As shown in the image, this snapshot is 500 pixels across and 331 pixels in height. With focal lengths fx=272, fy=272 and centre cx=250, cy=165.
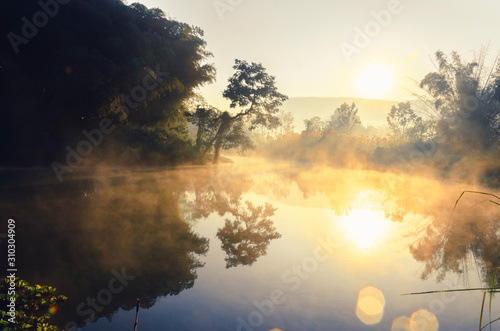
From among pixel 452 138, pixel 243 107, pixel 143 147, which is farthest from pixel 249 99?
pixel 452 138

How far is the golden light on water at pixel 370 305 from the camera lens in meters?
2.74

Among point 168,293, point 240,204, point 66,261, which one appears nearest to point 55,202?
point 66,261

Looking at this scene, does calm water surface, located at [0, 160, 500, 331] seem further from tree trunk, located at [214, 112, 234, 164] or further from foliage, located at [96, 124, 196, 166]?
tree trunk, located at [214, 112, 234, 164]

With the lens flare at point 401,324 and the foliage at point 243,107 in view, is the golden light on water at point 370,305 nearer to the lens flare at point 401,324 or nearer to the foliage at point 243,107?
the lens flare at point 401,324

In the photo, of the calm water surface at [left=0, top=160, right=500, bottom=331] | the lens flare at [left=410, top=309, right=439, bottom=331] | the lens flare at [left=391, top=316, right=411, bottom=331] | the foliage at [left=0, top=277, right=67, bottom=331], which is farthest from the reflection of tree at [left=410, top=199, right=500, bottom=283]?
the foliage at [left=0, top=277, right=67, bottom=331]

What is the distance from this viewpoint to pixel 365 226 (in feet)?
20.0

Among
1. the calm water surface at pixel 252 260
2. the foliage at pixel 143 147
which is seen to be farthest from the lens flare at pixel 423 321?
the foliage at pixel 143 147

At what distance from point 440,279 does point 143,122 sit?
1819cm

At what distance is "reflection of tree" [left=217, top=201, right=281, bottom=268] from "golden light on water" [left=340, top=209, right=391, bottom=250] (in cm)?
155

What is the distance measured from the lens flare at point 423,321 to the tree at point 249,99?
20436 millimetres

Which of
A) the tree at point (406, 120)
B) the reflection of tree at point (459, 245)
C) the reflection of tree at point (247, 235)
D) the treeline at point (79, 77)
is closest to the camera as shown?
the reflection of tree at point (459, 245)

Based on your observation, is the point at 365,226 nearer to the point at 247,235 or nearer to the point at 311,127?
Answer: the point at 247,235

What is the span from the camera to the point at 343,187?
11.4 m

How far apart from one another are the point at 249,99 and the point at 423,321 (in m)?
22.1
